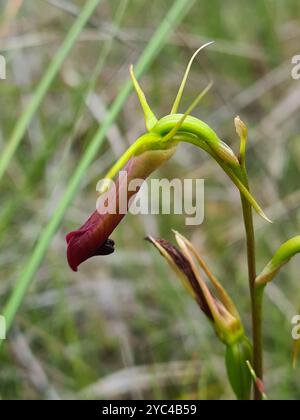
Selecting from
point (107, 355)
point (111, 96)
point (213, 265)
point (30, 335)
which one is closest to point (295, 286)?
point (213, 265)

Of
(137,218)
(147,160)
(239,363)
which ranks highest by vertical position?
(137,218)

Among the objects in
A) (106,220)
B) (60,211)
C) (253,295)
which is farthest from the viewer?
(60,211)

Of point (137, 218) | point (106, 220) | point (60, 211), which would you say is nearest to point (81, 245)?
point (106, 220)

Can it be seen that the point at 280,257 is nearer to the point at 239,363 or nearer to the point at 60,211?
the point at 239,363

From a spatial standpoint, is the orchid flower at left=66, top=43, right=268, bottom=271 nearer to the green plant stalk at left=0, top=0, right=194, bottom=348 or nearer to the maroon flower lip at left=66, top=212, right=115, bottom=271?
the maroon flower lip at left=66, top=212, right=115, bottom=271

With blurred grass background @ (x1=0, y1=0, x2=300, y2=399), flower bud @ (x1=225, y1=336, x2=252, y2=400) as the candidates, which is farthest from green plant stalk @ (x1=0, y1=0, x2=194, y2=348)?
flower bud @ (x1=225, y1=336, x2=252, y2=400)
